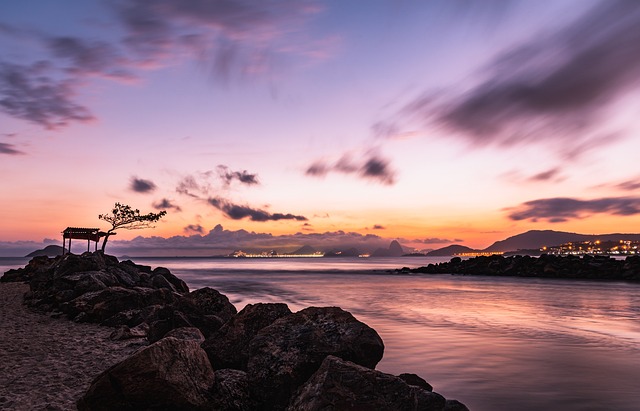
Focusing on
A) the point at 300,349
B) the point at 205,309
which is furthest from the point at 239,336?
the point at 205,309

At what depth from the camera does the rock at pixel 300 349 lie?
6.67m

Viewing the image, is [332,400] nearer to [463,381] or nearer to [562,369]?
[463,381]

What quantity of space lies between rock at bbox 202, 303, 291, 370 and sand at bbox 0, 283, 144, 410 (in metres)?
2.21

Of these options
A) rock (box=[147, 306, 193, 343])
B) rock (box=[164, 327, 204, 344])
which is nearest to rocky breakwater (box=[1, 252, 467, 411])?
rock (box=[164, 327, 204, 344])

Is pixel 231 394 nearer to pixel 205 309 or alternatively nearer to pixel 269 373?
pixel 269 373

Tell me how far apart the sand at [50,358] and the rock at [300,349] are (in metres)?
2.91

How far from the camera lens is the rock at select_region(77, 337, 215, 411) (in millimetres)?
5859

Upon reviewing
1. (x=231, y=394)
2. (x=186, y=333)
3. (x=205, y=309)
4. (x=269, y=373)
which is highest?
(x=205, y=309)

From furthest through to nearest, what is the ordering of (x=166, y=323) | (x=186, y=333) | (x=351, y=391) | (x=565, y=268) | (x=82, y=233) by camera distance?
1. (x=565, y=268)
2. (x=82, y=233)
3. (x=166, y=323)
4. (x=186, y=333)
5. (x=351, y=391)

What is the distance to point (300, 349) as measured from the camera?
689cm

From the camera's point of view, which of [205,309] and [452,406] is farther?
[205,309]

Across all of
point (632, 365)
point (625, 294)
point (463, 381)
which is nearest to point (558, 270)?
point (625, 294)

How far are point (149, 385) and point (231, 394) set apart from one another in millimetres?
1300

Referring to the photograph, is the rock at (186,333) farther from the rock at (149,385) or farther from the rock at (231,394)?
the rock at (149,385)
